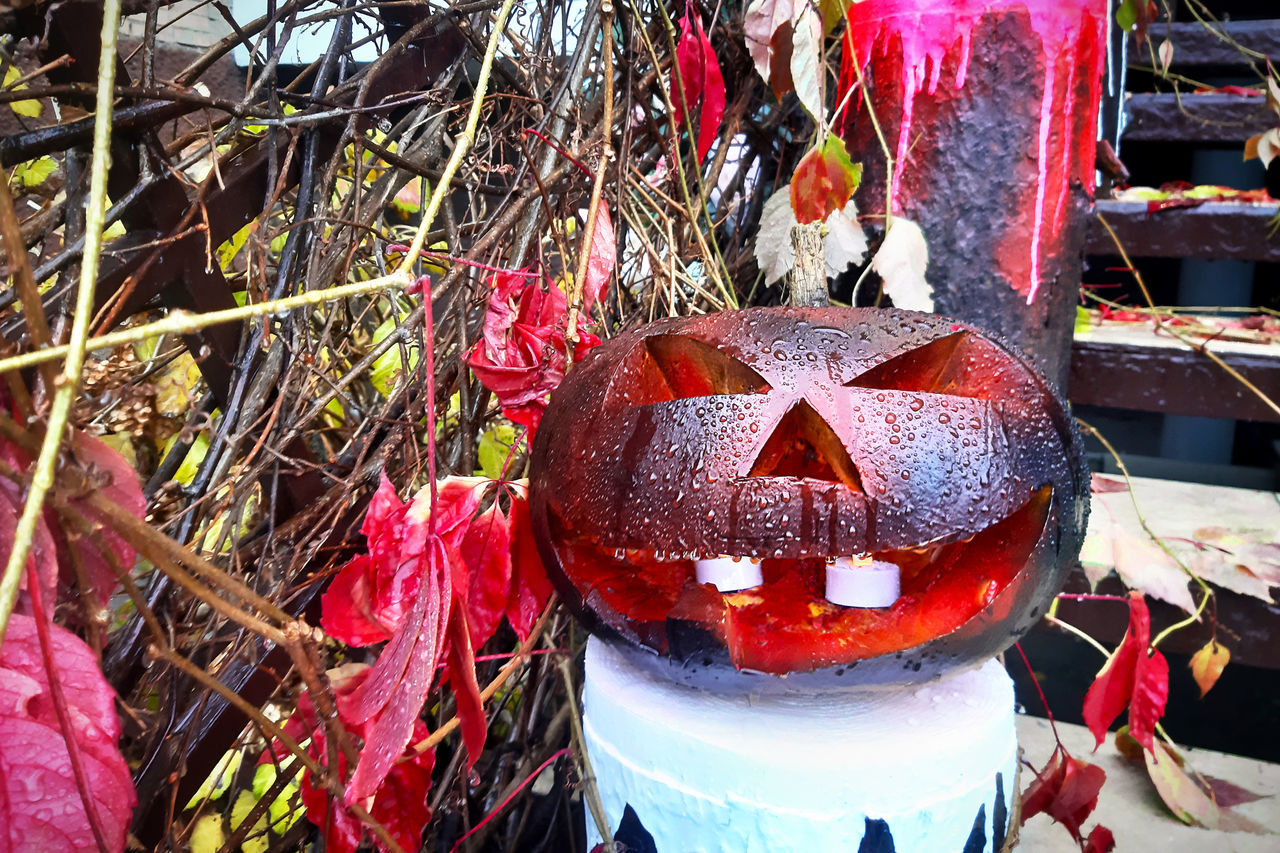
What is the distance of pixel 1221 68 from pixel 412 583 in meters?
2.64

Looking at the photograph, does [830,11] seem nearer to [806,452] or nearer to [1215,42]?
[806,452]

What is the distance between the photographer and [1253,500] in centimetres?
191

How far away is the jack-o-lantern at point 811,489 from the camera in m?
0.78

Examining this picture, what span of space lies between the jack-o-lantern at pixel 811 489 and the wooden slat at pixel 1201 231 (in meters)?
1.24

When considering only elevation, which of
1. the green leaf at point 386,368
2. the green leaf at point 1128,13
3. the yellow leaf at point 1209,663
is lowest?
the yellow leaf at point 1209,663

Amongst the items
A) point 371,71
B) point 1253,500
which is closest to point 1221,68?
point 1253,500

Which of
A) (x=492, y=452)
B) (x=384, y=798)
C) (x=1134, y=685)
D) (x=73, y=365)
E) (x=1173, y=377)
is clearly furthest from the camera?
(x=1173, y=377)

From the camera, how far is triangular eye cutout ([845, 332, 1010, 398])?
88 cm

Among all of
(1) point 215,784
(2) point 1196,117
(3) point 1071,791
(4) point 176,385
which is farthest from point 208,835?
(2) point 1196,117

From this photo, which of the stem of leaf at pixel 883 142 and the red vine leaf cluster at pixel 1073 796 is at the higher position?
the stem of leaf at pixel 883 142

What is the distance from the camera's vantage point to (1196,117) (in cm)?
208

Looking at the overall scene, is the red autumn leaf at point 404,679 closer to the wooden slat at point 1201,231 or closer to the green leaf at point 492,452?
the green leaf at point 492,452

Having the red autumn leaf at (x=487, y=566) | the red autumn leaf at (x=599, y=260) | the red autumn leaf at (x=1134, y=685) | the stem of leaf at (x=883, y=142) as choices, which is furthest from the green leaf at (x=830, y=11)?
the red autumn leaf at (x=1134, y=685)

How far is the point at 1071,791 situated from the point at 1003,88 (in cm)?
104
